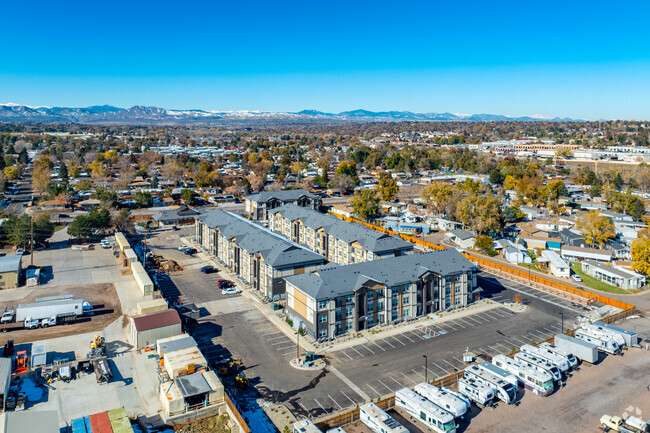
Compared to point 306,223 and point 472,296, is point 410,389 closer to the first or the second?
point 472,296


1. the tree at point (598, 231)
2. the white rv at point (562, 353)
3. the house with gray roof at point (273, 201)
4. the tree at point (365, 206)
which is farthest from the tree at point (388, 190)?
the white rv at point (562, 353)

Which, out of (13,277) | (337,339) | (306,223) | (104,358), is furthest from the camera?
(306,223)

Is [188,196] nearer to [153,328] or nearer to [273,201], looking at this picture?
[273,201]

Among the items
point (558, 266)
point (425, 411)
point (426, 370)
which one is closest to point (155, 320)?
point (426, 370)

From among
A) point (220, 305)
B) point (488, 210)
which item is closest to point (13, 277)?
point (220, 305)

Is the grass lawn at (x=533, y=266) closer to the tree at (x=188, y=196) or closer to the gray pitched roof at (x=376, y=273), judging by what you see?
the gray pitched roof at (x=376, y=273)

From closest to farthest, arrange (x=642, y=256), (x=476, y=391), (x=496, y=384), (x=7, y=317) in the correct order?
(x=476, y=391), (x=496, y=384), (x=7, y=317), (x=642, y=256)
